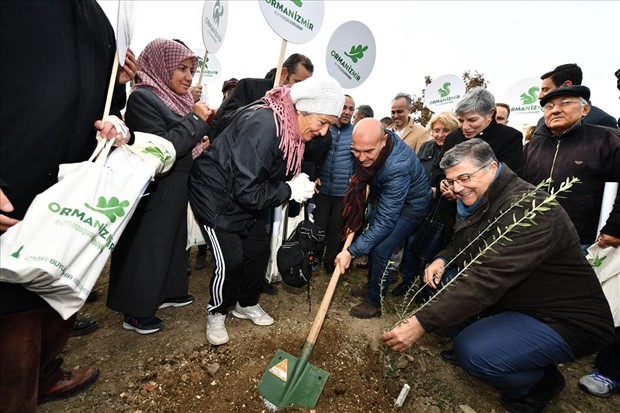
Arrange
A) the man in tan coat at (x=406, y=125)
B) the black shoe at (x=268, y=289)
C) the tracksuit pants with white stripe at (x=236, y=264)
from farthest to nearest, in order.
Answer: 1. the man in tan coat at (x=406, y=125)
2. the black shoe at (x=268, y=289)
3. the tracksuit pants with white stripe at (x=236, y=264)

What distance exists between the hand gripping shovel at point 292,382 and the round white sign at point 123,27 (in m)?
1.90

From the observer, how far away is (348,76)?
4168 mm

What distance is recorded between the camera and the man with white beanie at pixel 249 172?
76.2 inches

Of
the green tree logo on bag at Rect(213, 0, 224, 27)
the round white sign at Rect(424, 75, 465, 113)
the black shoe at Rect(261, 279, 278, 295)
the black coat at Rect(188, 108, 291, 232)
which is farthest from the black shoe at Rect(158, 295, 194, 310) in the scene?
the round white sign at Rect(424, 75, 465, 113)

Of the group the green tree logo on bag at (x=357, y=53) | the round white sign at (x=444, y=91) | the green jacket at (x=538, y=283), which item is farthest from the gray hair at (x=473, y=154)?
the round white sign at (x=444, y=91)

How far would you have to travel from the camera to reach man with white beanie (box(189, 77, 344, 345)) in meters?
1.93

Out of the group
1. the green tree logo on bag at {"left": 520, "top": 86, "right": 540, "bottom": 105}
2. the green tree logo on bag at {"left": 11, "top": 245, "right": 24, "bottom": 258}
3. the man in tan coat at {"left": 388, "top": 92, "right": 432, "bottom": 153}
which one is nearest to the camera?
the green tree logo on bag at {"left": 11, "top": 245, "right": 24, "bottom": 258}

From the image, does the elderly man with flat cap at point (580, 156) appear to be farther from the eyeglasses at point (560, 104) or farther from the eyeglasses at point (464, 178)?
the eyeglasses at point (464, 178)

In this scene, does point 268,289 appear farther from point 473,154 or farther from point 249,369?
point 473,154

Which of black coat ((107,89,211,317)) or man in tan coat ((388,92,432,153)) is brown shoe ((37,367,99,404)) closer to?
black coat ((107,89,211,317))

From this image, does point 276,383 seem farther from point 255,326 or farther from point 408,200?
point 408,200

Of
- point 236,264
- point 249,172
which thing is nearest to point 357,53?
point 249,172

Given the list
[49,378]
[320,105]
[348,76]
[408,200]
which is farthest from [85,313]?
[348,76]

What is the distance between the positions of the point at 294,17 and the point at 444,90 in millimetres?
4684
